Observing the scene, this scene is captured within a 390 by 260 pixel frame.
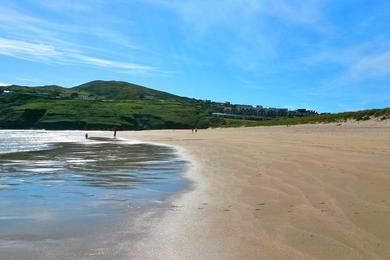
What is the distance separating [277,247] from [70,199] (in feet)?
17.2

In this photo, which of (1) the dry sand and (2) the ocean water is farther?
(2) the ocean water

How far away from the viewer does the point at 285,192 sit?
9109 mm

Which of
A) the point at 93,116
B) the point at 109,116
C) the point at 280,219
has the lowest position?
the point at 280,219

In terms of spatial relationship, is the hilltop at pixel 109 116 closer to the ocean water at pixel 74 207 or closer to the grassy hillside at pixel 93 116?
the grassy hillside at pixel 93 116

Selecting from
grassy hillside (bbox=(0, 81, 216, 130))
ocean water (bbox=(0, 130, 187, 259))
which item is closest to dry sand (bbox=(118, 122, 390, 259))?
ocean water (bbox=(0, 130, 187, 259))

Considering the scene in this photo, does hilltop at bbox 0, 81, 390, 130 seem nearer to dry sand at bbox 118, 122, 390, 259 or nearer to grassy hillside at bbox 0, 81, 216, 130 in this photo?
grassy hillside at bbox 0, 81, 216, 130

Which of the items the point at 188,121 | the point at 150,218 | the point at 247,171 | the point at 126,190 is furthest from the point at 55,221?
the point at 188,121

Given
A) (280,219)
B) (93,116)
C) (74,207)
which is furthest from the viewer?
(93,116)

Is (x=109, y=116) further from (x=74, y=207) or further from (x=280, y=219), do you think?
(x=280, y=219)

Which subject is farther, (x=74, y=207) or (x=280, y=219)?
(x=74, y=207)

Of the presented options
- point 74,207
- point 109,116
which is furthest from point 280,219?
point 109,116

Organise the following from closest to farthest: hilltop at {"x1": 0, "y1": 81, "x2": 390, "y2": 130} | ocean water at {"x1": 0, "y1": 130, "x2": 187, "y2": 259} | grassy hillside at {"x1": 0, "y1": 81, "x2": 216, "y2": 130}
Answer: ocean water at {"x1": 0, "y1": 130, "x2": 187, "y2": 259} → hilltop at {"x1": 0, "y1": 81, "x2": 390, "y2": 130} → grassy hillside at {"x1": 0, "y1": 81, "x2": 216, "y2": 130}

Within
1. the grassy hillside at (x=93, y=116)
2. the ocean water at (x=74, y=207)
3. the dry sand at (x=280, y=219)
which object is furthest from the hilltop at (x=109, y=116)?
the dry sand at (x=280, y=219)

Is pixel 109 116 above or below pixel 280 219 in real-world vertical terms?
above
